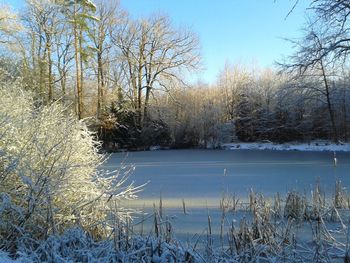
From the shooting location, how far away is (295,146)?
2286 cm

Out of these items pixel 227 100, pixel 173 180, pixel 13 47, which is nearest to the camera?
pixel 173 180

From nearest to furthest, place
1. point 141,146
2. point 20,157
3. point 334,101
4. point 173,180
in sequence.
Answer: point 20,157 → point 173,180 → point 334,101 → point 141,146

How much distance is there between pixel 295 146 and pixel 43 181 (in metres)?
20.7

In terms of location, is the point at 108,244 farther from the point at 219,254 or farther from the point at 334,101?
the point at 334,101

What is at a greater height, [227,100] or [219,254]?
[227,100]

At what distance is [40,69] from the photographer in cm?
2280

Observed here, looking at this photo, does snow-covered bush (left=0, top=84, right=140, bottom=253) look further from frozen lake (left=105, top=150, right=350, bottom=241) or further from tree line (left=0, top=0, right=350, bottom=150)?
tree line (left=0, top=0, right=350, bottom=150)

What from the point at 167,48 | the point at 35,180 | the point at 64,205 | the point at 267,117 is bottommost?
the point at 64,205

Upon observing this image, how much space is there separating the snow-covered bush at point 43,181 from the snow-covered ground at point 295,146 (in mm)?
18462

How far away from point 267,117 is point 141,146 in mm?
8749

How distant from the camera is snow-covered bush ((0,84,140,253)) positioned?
3.69 m

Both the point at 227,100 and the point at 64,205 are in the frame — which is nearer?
the point at 64,205

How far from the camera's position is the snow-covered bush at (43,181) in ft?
12.1

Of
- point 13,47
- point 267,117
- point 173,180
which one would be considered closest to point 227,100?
point 267,117
